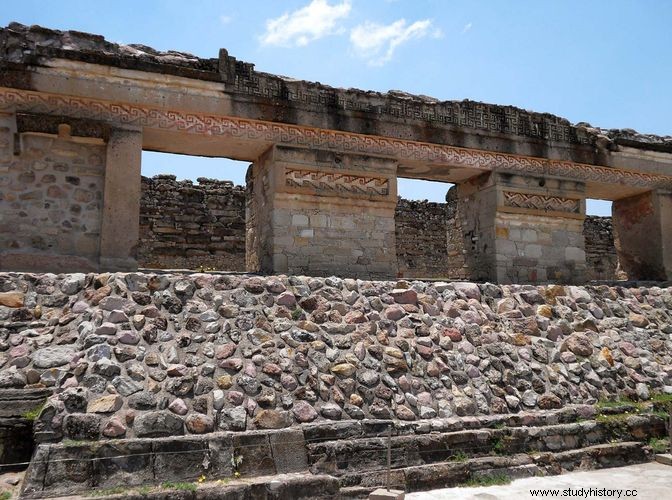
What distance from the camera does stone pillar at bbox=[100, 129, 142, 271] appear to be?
757 centimetres

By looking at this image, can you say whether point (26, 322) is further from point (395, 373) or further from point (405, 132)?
point (405, 132)

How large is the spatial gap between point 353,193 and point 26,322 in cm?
511

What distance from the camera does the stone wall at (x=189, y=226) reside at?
13.9 meters

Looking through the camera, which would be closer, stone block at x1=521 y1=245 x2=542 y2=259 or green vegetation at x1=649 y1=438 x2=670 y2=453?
green vegetation at x1=649 y1=438 x2=670 y2=453

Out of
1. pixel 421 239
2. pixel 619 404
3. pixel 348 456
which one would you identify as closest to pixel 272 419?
pixel 348 456

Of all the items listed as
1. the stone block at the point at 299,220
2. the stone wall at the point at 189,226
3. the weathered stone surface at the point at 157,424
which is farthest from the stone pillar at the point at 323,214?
the stone wall at the point at 189,226

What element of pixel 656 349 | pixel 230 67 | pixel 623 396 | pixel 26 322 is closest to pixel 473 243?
pixel 656 349

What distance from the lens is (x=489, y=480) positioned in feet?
16.5

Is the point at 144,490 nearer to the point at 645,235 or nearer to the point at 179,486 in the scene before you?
the point at 179,486

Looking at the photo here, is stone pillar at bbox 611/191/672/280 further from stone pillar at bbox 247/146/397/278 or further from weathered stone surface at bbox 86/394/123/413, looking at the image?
weathered stone surface at bbox 86/394/123/413

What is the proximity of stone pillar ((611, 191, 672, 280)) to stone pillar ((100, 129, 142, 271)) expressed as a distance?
9.54 m

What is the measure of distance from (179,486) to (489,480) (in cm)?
263

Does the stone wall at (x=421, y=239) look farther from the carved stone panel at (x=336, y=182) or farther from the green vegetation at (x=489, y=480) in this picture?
the green vegetation at (x=489, y=480)

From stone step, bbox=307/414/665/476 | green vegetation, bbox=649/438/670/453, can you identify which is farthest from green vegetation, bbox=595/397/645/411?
green vegetation, bbox=649/438/670/453
